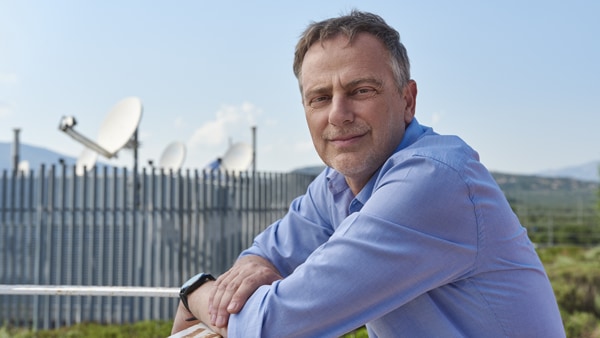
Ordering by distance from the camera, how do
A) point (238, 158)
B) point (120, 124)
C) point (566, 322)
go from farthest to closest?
point (238, 158)
point (120, 124)
point (566, 322)

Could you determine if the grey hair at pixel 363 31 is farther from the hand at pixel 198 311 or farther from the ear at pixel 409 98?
the hand at pixel 198 311

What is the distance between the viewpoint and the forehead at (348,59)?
1.29 metres

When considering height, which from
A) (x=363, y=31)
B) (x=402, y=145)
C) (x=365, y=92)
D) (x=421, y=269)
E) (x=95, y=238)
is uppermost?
(x=363, y=31)

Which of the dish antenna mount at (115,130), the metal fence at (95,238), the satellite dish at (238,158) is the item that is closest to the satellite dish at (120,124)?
the dish antenna mount at (115,130)

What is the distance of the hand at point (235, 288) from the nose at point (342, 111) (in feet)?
1.28

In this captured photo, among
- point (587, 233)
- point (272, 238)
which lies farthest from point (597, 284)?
point (587, 233)

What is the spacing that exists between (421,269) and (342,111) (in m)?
0.39

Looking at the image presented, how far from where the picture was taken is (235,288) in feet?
4.18

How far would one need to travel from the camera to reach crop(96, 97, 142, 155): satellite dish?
28.1 feet

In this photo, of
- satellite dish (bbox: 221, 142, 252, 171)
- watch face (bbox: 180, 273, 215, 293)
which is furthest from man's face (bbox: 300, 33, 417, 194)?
satellite dish (bbox: 221, 142, 252, 171)

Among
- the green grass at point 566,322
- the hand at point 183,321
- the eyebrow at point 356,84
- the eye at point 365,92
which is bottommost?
the green grass at point 566,322

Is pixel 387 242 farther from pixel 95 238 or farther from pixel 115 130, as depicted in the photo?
pixel 115 130

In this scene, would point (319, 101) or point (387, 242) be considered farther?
point (319, 101)

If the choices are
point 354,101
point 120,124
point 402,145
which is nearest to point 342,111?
point 354,101
